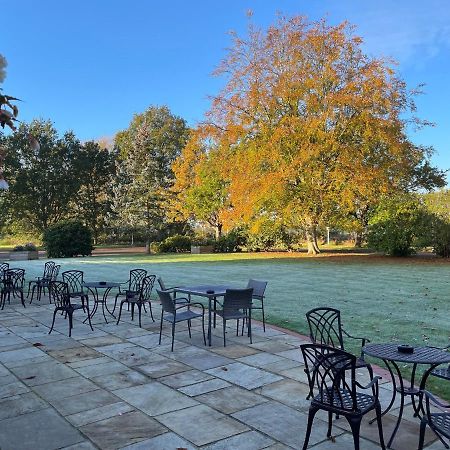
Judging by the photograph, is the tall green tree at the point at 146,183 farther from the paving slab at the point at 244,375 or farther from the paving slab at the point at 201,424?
the paving slab at the point at 201,424

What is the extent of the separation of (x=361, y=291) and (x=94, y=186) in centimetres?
3891

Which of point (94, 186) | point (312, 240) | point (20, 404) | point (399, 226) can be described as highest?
point (94, 186)

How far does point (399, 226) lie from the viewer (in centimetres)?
2138

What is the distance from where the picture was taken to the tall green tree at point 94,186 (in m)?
44.7

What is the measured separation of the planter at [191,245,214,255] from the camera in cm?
3041

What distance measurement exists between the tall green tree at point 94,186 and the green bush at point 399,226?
28953mm

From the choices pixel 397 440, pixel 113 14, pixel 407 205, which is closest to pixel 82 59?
pixel 113 14

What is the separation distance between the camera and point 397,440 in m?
3.39

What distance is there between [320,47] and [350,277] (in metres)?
12.7

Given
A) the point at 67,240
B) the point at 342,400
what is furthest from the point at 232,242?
the point at 342,400

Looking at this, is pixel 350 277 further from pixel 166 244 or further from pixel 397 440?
pixel 166 244

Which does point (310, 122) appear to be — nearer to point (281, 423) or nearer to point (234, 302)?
point (234, 302)

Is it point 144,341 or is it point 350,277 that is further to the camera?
point 350,277

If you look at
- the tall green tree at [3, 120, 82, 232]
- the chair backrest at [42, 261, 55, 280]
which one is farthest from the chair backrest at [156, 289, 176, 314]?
the tall green tree at [3, 120, 82, 232]
